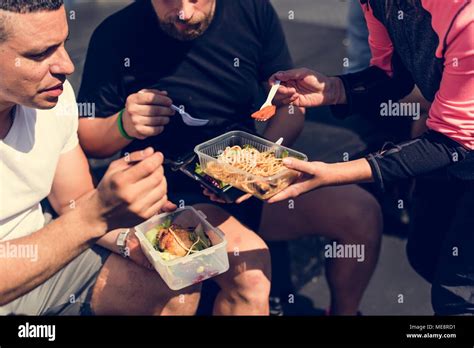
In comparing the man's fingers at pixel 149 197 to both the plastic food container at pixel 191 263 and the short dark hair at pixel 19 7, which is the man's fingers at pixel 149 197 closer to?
the plastic food container at pixel 191 263

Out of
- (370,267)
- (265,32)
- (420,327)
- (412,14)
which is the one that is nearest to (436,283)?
(420,327)

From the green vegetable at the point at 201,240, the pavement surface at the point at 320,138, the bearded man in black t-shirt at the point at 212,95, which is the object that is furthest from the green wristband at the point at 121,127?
the pavement surface at the point at 320,138

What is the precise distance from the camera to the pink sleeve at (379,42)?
270 cm

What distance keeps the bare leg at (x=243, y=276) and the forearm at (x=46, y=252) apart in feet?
2.26

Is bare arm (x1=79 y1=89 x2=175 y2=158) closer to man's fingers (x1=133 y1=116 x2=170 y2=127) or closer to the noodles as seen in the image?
man's fingers (x1=133 y1=116 x2=170 y2=127)

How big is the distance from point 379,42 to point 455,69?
2.16 ft

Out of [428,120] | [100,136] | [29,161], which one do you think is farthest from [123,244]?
[428,120]

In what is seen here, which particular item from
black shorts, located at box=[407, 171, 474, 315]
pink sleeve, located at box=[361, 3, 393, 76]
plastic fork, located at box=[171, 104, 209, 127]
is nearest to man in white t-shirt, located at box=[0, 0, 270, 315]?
plastic fork, located at box=[171, 104, 209, 127]

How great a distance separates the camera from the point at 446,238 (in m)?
2.51

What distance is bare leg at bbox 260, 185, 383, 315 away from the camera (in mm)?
2869

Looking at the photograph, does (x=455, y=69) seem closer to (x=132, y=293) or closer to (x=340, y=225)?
(x=340, y=225)

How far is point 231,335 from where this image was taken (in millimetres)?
2443

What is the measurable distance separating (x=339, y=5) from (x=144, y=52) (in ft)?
12.5

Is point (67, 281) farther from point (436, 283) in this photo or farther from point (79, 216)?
point (436, 283)
